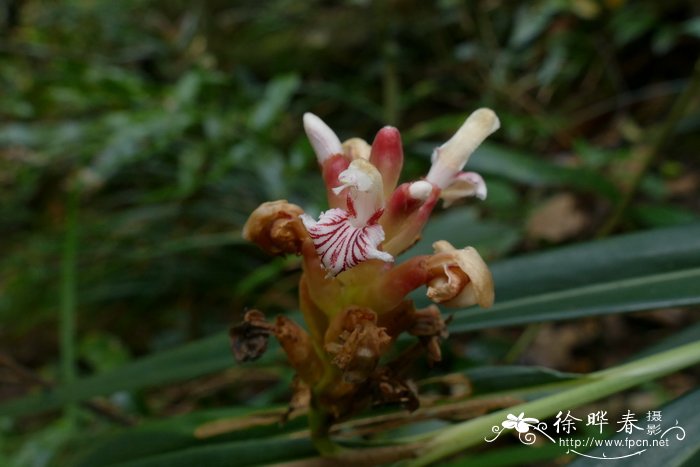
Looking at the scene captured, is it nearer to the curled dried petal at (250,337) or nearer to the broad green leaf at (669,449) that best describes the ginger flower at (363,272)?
the curled dried petal at (250,337)

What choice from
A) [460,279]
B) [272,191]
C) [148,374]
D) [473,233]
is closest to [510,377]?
[460,279]

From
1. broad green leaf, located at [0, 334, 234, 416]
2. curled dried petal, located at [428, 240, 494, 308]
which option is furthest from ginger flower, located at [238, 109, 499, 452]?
broad green leaf, located at [0, 334, 234, 416]

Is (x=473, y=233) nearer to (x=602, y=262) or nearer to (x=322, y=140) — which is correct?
(x=602, y=262)

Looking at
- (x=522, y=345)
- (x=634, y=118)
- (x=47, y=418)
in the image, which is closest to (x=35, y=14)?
(x=47, y=418)

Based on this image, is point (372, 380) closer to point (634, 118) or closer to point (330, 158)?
point (330, 158)

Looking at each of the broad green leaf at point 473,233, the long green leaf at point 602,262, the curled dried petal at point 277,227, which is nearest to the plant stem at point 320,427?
the curled dried petal at point 277,227
